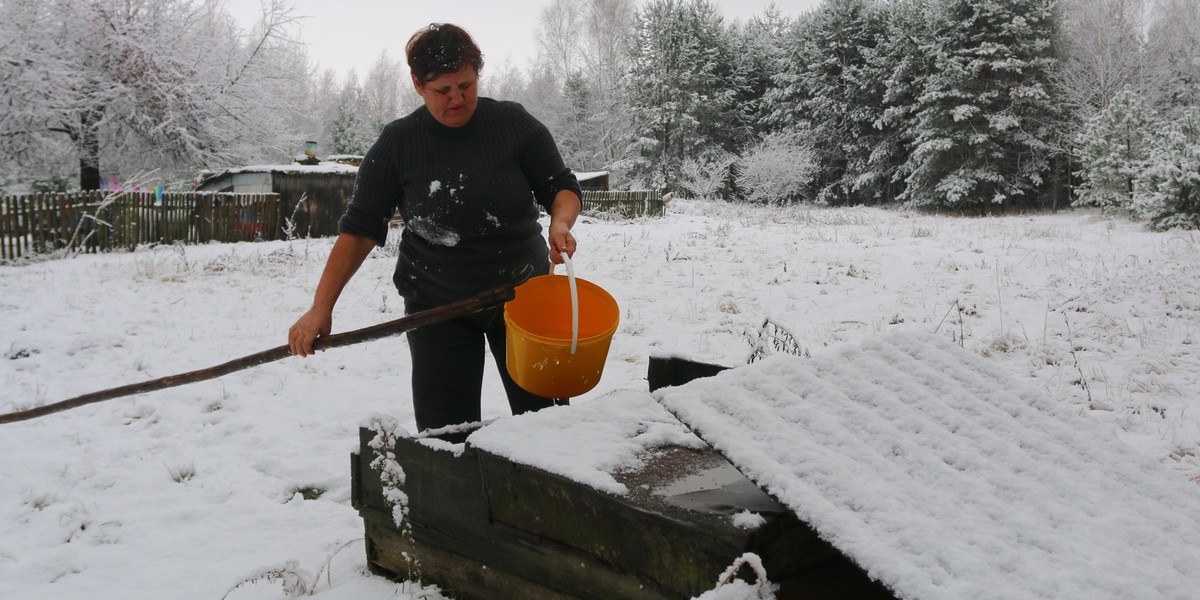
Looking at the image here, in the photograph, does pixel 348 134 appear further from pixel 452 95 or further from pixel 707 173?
pixel 452 95

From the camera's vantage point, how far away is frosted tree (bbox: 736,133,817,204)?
28866 millimetres

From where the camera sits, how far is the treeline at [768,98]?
17125 mm

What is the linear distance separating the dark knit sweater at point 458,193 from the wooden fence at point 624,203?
58.2 ft

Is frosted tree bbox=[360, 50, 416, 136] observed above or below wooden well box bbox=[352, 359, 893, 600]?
above

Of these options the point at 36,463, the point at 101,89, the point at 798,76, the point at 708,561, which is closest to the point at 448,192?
the point at 708,561

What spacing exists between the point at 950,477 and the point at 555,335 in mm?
1432

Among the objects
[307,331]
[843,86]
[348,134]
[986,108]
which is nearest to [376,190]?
[307,331]

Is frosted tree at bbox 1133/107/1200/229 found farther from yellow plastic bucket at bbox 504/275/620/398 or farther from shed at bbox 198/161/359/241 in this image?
shed at bbox 198/161/359/241

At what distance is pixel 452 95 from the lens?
7.93 ft

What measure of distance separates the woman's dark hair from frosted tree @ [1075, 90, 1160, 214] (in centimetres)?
1874

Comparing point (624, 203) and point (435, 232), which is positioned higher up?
point (624, 203)

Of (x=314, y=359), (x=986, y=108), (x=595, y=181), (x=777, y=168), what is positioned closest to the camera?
(x=314, y=359)

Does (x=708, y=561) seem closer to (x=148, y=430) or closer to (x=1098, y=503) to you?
(x=1098, y=503)

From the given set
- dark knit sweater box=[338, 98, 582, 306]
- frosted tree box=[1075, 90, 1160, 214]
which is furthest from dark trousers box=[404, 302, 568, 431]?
frosted tree box=[1075, 90, 1160, 214]
